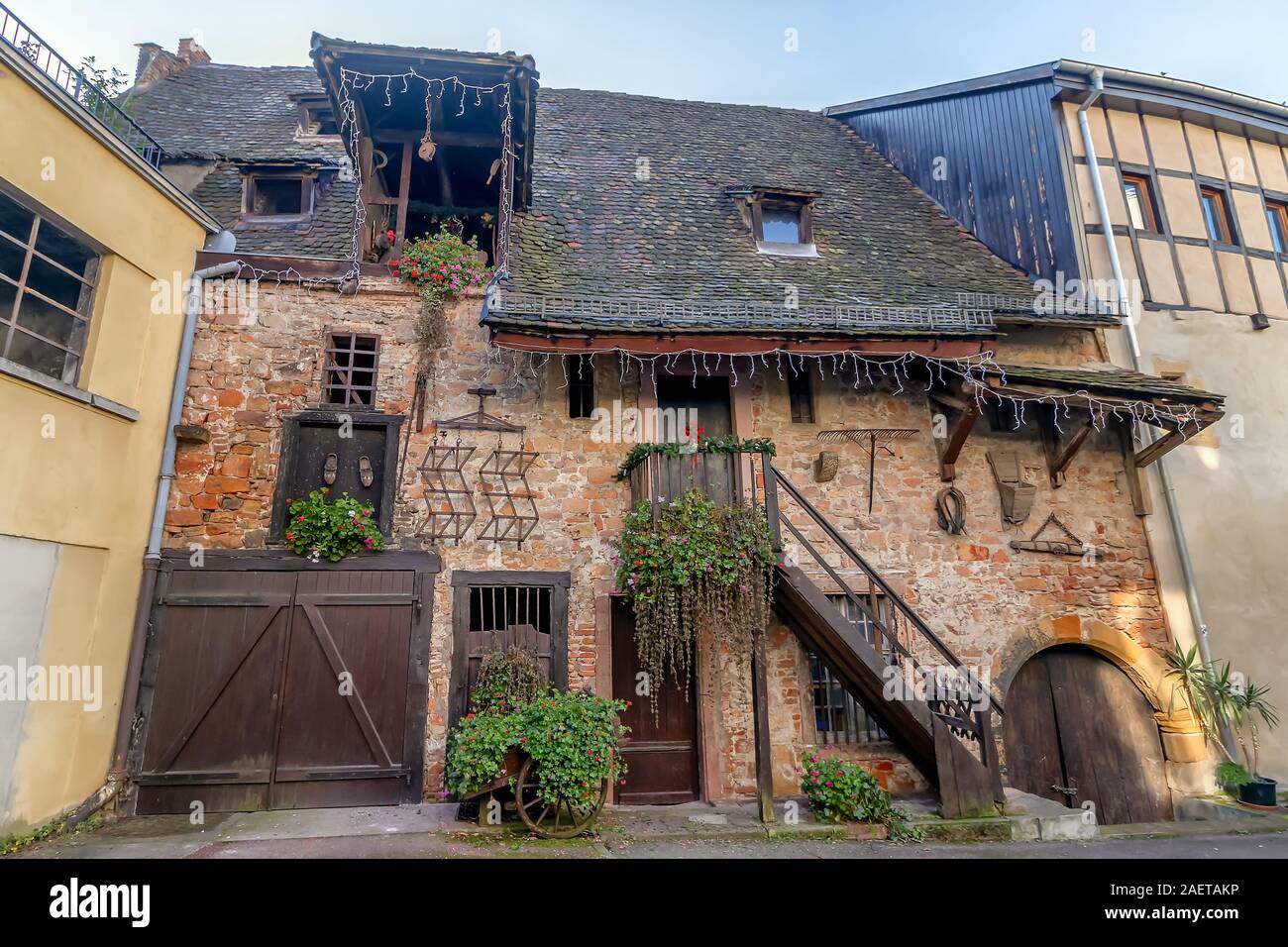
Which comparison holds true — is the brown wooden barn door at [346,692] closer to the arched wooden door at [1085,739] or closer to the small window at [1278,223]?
the arched wooden door at [1085,739]

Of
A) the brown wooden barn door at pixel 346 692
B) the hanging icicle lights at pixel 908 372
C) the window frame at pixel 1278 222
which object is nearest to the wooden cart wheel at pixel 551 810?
the brown wooden barn door at pixel 346 692

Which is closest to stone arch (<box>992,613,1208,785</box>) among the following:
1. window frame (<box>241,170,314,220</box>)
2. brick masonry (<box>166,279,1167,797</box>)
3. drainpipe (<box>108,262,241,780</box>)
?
brick masonry (<box>166,279,1167,797</box>)

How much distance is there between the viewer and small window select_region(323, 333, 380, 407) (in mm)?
7609

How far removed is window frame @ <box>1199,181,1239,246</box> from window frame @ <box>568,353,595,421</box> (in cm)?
924

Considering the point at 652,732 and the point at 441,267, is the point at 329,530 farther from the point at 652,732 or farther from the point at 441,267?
the point at 652,732

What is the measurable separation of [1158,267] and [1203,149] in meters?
2.54

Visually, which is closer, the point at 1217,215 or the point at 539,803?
the point at 539,803

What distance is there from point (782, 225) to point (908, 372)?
9.71 feet

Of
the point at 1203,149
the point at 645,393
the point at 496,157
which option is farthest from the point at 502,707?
the point at 1203,149

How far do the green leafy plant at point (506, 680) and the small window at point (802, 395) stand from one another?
422 cm

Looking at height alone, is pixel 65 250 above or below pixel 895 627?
above

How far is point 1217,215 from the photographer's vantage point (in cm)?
1005

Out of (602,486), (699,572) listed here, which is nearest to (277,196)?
(602,486)

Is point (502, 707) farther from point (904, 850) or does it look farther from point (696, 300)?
point (696, 300)
